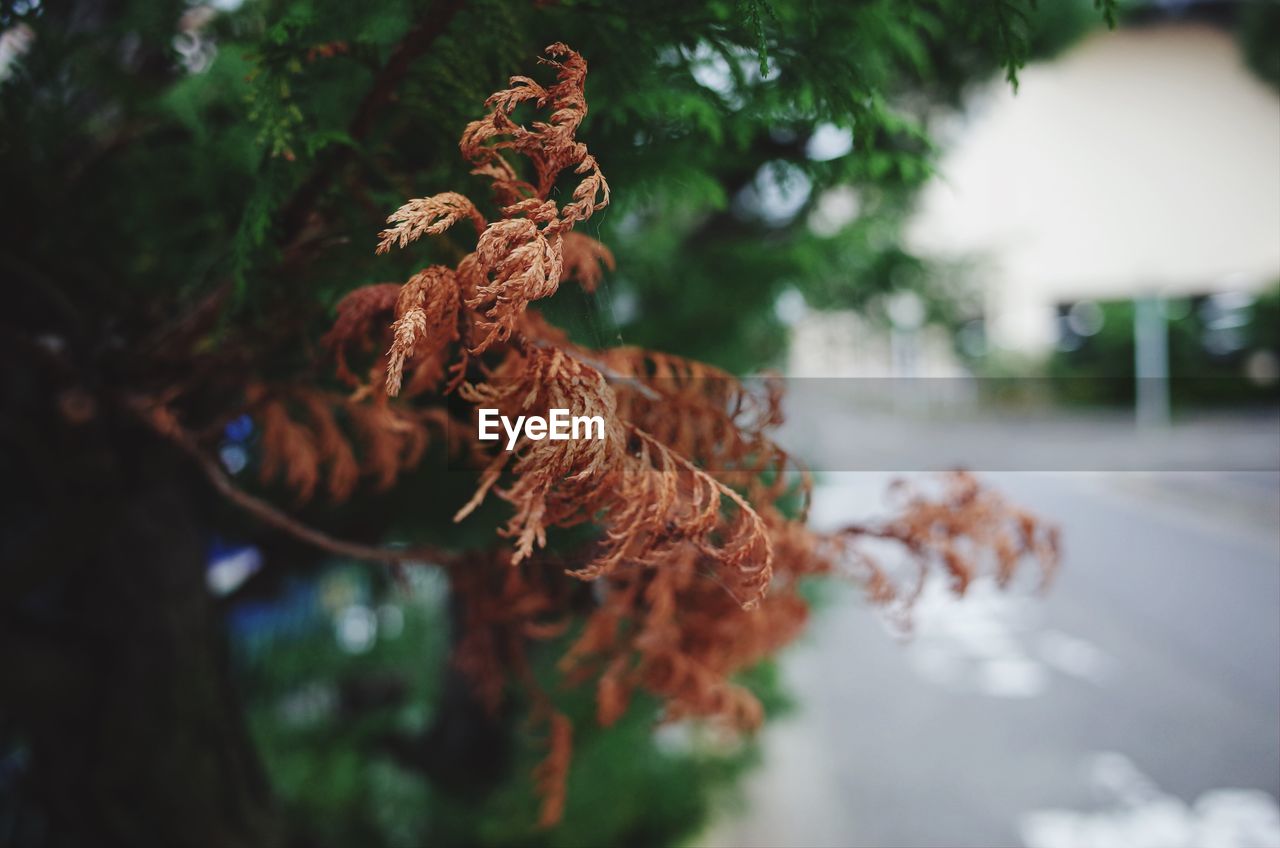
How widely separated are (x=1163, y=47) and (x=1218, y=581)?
2.29m

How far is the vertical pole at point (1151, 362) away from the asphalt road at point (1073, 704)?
1.60 ft

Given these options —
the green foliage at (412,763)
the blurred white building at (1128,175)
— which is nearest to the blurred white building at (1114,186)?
the blurred white building at (1128,175)

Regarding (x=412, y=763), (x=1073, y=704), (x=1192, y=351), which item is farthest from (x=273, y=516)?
(x=1192, y=351)

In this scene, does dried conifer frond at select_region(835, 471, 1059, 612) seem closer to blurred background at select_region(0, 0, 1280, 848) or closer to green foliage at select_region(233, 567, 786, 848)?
blurred background at select_region(0, 0, 1280, 848)

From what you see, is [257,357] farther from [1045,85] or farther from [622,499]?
[1045,85]

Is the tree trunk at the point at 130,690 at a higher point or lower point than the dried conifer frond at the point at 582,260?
lower

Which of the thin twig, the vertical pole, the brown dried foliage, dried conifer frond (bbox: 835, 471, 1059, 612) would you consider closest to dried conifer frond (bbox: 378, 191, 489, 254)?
the brown dried foliage

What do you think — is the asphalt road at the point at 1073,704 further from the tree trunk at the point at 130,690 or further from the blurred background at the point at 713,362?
the tree trunk at the point at 130,690

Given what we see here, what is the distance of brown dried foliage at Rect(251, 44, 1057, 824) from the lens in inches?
16.5

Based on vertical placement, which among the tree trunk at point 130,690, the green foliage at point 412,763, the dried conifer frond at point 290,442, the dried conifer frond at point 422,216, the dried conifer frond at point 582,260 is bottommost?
the green foliage at point 412,763

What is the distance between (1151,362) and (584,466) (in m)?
6.29

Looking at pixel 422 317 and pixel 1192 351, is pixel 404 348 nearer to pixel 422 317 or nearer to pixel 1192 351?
pixel 422 317

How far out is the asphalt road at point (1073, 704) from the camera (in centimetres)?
172

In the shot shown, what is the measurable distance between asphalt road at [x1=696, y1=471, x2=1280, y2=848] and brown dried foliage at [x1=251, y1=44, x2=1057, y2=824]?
703 mm
